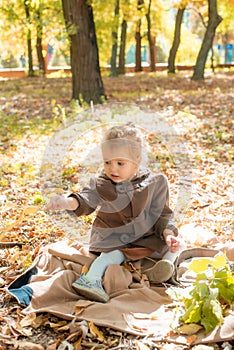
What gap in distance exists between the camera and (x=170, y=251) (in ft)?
11.2

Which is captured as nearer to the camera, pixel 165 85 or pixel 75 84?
pixel 75 84

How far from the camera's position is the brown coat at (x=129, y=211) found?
3365 mm

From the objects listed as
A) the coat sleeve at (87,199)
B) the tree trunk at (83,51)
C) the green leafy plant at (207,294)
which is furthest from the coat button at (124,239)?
the tree trunk at (83,51)

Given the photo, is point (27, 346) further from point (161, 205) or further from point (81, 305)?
point (161, 205)

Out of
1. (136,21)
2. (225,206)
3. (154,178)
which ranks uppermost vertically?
(136,21)

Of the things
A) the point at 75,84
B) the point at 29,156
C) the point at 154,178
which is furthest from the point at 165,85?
the point at 154,178

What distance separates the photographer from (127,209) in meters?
3.37

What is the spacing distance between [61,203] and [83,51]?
7.89 metres

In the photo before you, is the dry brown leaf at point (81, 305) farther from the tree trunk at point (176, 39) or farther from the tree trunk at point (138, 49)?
the tree trunk at point (138, 49)

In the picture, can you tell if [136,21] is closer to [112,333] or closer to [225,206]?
[225,206]

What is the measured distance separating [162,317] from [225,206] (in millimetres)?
2393

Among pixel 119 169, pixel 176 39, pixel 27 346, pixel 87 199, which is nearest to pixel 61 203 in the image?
pixel 87 199

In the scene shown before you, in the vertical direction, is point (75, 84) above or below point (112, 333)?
above

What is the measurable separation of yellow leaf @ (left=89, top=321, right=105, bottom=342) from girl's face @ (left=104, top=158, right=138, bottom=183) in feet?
3.13
